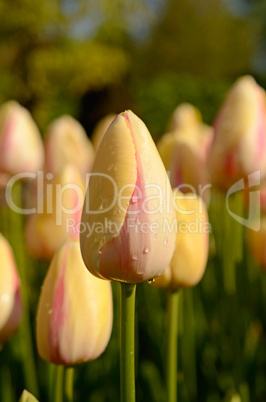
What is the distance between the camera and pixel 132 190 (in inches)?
21.3

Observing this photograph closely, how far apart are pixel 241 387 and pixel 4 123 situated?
0.85m

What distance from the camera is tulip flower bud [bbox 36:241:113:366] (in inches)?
27.0

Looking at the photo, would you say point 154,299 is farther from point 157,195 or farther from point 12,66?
point 12,66

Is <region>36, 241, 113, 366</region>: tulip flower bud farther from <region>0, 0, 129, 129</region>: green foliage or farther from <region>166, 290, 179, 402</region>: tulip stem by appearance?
<region>0, 0, 129, 129</region>: green foliage

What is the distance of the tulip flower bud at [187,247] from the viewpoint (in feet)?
2.65

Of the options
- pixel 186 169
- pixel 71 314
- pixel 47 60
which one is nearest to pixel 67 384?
pixel 71 314

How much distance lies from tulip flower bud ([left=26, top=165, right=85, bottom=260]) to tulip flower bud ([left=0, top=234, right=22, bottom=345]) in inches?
9.3

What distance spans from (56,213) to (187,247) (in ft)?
1.09

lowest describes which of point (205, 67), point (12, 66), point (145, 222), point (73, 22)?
point (145, 222)

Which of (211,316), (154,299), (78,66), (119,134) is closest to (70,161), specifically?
(154,299)

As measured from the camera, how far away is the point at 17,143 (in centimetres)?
133

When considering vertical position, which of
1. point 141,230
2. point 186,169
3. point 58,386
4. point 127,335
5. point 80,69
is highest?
point 80,69

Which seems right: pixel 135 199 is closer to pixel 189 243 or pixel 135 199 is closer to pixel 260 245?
pixel 189 243

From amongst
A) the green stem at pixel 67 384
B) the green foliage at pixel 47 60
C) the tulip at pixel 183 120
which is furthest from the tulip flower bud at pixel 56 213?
the green foliage at pixel 47 60
